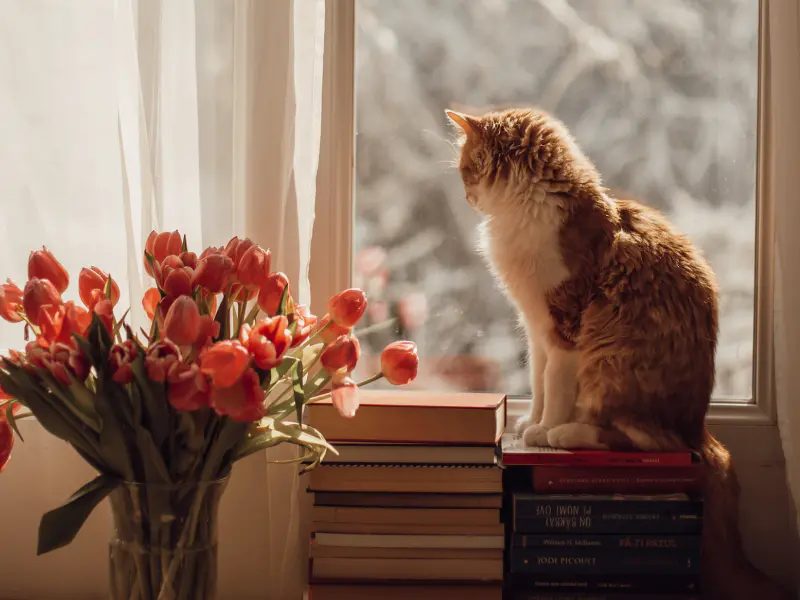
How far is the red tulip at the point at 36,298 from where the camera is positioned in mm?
756

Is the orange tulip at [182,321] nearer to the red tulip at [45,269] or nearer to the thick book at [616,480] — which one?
the red tulip at [45,269]

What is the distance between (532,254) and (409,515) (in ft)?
1.22

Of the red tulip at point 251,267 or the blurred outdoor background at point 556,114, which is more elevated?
the blurred outdoor background at point 556,114

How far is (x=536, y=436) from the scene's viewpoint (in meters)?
1.07

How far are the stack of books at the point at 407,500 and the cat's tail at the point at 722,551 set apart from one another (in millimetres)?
283

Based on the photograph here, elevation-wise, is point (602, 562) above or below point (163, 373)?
below

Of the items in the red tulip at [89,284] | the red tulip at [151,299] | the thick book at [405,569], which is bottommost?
the thick book at [405,569]

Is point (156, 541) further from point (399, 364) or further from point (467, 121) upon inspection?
point (467, 121)

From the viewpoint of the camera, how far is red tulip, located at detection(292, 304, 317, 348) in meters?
0.83

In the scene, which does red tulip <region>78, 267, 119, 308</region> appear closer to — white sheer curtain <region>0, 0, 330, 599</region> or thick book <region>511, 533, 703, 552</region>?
white sheer curtain <region>0, 0, 330, 599</region>

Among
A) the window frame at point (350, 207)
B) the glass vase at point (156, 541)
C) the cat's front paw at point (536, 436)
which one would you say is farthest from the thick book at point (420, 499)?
the window frame at point (350, 207)

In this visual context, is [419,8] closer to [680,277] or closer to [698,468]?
[680,277]

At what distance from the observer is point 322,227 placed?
1.22m

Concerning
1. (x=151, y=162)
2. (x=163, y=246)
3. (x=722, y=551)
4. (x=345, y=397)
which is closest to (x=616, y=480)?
(x=722, y=551)
